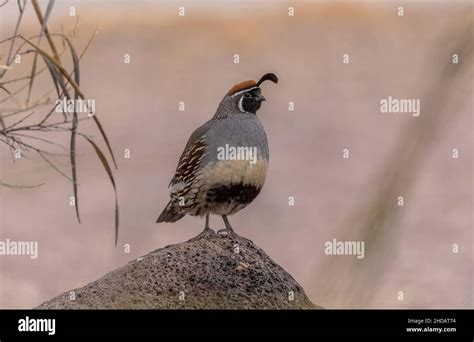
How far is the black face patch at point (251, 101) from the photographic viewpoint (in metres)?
5.38

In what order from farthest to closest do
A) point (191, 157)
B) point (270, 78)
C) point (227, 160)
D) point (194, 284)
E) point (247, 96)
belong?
point (191, 157), point (247, 96), point (227, 160), point (270, 78), point (194, 284)

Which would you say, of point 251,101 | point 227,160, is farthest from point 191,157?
point 251,101

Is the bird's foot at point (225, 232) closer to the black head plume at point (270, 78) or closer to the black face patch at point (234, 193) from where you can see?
the black face patch at point (234, 193)

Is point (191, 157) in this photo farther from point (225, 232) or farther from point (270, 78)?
point (270, 78)

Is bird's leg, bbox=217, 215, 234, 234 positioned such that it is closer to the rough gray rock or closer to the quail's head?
the rough gray rock

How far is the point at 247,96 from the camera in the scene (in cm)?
539

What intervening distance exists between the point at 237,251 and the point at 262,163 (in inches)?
25.5

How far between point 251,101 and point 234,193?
2.32 feet

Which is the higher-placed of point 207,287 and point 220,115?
point 220,115

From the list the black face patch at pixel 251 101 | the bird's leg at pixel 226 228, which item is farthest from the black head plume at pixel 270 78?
the bird's leg at pixel 226 228

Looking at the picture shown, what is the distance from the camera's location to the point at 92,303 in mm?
4691
